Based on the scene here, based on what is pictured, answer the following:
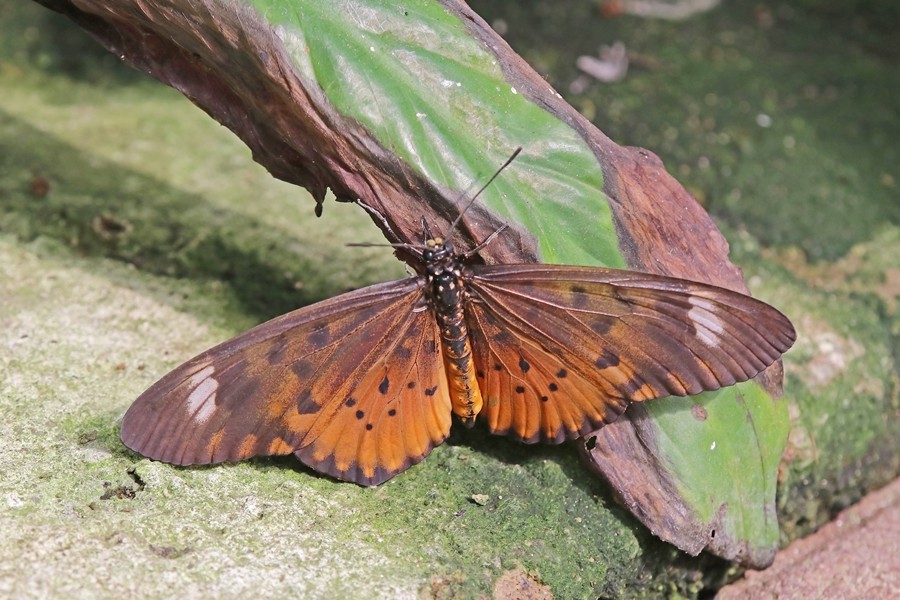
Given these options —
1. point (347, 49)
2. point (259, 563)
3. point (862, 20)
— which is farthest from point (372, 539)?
point (862, 20)

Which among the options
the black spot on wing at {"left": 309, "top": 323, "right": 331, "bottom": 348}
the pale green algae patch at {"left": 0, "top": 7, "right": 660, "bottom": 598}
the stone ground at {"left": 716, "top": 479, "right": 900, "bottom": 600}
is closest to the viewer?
the pale green algae patch at {"left": 0, "top": 7, "right": 660, "bottom": 598}

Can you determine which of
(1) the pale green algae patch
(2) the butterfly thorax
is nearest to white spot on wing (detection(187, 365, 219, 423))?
(1) the pale green algae patch

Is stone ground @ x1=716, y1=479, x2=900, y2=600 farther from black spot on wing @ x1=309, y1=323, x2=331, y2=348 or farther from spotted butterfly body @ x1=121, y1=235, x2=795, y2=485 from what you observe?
black spot on wing @ x1=309, y1=323, x2=331, y2=348

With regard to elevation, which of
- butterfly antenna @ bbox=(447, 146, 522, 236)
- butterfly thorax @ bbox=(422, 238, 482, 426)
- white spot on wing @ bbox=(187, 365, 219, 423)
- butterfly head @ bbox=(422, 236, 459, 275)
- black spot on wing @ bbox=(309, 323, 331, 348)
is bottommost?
white spot on wing @ bbox=(187, 365, 219, 423)

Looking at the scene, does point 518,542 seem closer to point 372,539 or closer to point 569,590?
point 569,590

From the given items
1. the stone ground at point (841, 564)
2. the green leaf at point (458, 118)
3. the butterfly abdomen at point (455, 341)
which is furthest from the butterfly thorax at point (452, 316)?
the stone ground at point (841, 564)

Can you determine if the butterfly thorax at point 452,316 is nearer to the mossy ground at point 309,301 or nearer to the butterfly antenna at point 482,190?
the butterfly antenna at point 482,190
